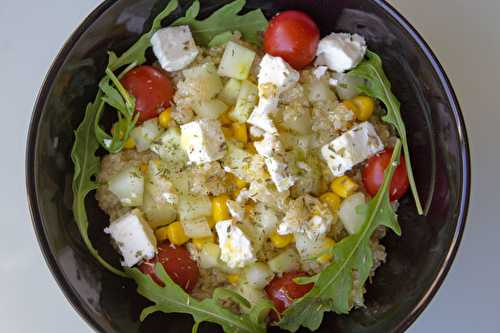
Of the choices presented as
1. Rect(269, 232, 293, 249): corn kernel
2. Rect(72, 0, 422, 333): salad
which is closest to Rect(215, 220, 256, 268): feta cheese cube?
Rect(72, 0, 422, 333): salad

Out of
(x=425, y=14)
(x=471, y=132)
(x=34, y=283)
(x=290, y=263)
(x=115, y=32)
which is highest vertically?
(x=115, y=32)

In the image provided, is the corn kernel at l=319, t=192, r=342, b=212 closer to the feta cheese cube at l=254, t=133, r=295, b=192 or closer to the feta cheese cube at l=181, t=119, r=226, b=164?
the feta cheese cube at l=254, t=133, r=295, b=192

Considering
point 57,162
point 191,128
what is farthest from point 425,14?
point 57,162

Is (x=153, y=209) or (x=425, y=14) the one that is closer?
(x=153, y=209)

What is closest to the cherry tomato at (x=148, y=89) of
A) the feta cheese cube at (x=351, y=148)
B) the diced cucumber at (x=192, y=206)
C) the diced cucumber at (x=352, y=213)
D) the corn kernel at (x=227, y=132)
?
the corn kernel at (x=227, y=132)

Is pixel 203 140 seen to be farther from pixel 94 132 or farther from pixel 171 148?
pixel 94 132

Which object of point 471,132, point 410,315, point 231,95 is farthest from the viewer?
point 471,132

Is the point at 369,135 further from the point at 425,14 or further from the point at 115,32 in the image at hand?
the point at 115,32
